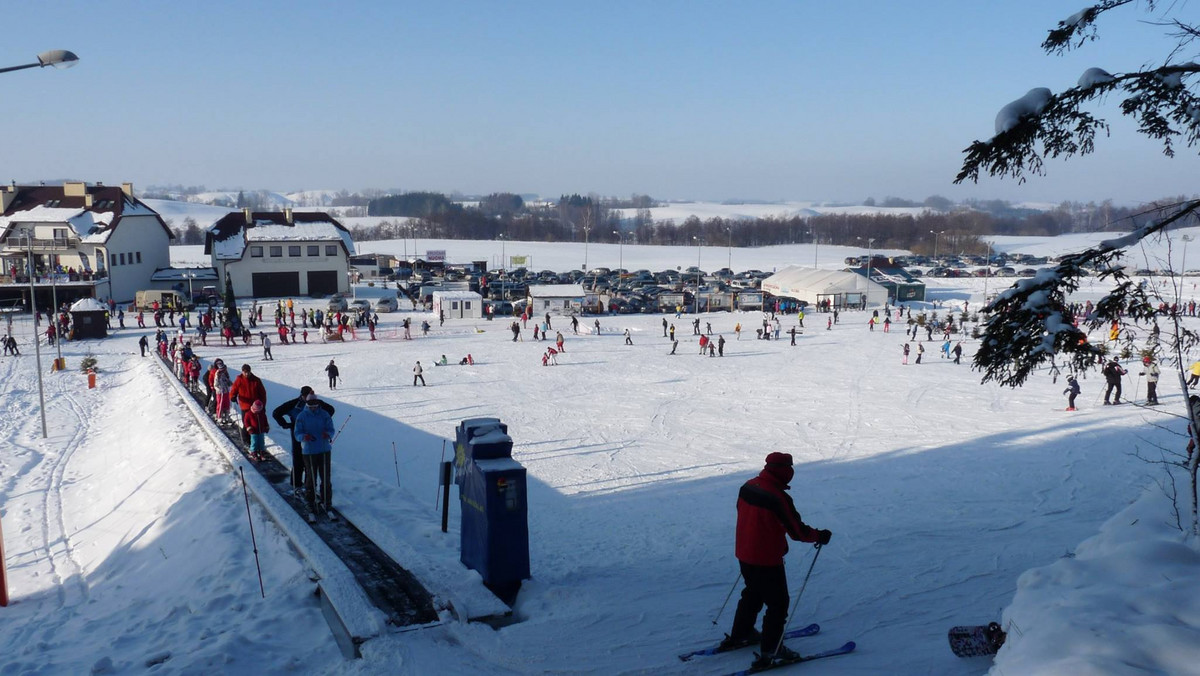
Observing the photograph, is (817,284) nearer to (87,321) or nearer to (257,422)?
(87,321)

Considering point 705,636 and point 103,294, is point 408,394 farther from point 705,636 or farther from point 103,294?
point 103,294

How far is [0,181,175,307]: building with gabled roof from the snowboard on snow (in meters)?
56.1

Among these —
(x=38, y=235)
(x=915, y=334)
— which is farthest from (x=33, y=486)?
(x=38, y=235)

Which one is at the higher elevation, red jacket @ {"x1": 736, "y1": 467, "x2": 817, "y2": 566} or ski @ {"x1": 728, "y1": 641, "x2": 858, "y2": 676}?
red jacket @ {"x1": 736, "y1": 467, "x2": 817, "y2": 566}

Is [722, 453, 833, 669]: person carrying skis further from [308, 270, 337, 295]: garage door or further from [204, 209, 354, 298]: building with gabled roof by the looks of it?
[308, 270, 337, 295]: garage door

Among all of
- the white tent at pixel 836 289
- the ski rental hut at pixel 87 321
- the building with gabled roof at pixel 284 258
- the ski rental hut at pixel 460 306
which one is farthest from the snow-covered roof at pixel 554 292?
the ski rental hut at pixel 87 321

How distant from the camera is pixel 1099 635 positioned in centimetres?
425

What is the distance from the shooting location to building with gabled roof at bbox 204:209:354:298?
56.6 meters

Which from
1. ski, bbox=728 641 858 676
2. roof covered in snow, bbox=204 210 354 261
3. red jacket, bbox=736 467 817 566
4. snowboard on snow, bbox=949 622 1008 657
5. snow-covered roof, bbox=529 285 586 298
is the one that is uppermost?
roof covered in snow, bbox=204 210 354 261

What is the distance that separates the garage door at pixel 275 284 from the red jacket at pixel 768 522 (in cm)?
5712

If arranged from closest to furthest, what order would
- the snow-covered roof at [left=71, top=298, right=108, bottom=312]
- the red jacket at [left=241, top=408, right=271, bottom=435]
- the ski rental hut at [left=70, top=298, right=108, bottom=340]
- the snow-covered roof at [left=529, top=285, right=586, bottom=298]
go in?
1. the red jacket at [left=241, top=408, right=271, bottom=435]
2. the ski rental hut at [left=70, top=298, right=108, bottom=340]
3. the snow-covered roof at [left=71, top=298, right=108, bottom=312]
4. the snow-covered roof at [left=529, top=285, right=586, bottom=298]

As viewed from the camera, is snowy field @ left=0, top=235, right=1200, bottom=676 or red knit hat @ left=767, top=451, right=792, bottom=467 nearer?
red knit hat @ left=767, top=451, right=792, bottom=467

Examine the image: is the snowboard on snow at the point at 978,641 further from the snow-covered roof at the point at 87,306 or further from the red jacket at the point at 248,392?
the snow-covered roof at the point at 87,306

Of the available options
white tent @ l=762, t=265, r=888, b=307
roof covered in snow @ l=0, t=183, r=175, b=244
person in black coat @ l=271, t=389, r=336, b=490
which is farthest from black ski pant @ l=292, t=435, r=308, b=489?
roof covered in snow @ l=0, t=183, r=175, b=244
